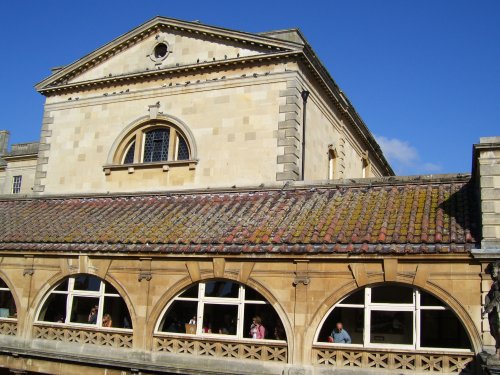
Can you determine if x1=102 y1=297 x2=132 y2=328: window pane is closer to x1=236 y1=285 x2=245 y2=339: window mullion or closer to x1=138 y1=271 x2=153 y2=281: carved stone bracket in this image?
x1=138 y1=271 x2=153 y2=281: carved stone bracket

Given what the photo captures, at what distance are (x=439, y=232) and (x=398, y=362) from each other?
3.35 m

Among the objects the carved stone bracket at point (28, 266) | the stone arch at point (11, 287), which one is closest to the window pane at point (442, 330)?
the carved stone bracket at point (28, 266)

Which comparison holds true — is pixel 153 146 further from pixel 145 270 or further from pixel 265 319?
pixel 265 319

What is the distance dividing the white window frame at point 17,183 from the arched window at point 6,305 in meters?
23.9

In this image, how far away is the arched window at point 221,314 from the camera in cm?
1641

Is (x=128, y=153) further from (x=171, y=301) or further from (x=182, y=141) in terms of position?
(x=171, y=301)

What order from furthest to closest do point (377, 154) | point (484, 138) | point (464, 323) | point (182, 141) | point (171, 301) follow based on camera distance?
point (377, 154) → point (182, 141) → point (171, 301) → point (484, 138) → point (464, 323)

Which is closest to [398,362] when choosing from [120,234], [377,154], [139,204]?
[120,234]

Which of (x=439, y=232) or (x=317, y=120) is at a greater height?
(x=317, y=120)

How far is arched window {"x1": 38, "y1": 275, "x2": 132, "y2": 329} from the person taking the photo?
1864 cm

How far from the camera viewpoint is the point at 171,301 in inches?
677

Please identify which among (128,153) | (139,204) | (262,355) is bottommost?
(262,355)

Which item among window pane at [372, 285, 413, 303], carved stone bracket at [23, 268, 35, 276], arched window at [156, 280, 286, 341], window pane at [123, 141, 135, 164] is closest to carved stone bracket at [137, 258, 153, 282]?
arched window at [156, 280, 286, 341]

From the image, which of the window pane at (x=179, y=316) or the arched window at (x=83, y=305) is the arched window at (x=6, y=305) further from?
the window pane at (x=179, y=316)
